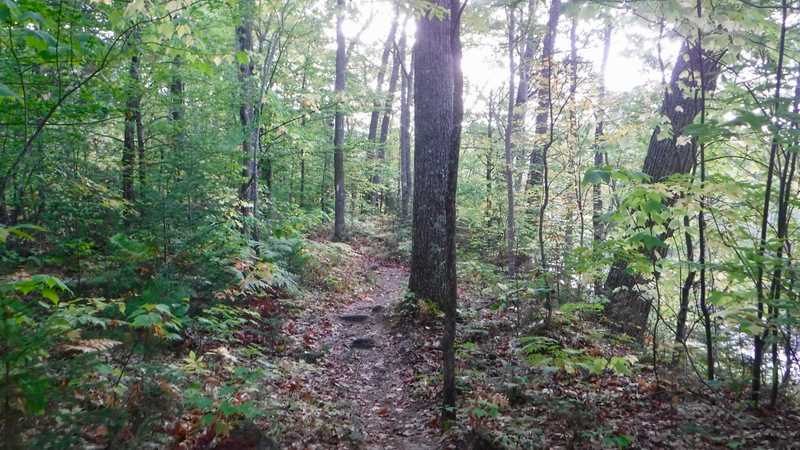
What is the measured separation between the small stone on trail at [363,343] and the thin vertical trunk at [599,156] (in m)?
3.83

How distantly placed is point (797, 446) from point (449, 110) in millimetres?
6507

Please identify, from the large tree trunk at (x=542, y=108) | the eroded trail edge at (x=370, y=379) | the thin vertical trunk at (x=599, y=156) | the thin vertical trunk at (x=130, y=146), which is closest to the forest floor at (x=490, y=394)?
the eroded trail edge at (x=370, y=379)

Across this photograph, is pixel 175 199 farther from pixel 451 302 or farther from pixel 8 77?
pixel 451 302

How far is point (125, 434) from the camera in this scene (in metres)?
3.10

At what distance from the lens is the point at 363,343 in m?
7.35

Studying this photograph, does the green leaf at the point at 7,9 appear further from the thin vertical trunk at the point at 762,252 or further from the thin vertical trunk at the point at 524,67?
the thin vertical trunk at the point at 524,67

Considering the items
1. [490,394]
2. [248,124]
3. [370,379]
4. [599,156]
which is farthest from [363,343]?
[599,156]


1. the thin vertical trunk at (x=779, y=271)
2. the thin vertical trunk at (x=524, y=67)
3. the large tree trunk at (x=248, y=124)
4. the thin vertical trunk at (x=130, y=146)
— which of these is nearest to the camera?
the thin vertical trunk at (x=779, y=271)

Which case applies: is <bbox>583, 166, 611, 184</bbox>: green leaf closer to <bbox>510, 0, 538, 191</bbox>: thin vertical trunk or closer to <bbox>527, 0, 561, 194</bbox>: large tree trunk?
<bbox>527, 0, 561, 194</bbox>: large tree trunk

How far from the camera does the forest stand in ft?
11.9

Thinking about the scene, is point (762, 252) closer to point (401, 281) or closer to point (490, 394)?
point (490, 394)

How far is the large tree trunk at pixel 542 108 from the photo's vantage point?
826 cm

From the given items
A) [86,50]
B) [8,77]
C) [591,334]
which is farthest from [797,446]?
[8,77]

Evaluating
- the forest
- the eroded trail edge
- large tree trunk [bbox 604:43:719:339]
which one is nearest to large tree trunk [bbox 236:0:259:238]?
the forest
